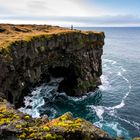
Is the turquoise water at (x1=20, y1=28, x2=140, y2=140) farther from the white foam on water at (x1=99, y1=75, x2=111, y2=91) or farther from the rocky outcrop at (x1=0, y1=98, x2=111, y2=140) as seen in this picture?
the rocky outcrop at (x1=0, y1=98, x2=111, y2=140)

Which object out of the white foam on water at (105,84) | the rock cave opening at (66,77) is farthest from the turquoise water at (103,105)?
the rock cave opening at (66,77)

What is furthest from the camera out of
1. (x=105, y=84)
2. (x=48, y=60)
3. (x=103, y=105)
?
(x=105, y=84)

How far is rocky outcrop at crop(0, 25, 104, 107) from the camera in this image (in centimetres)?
6662

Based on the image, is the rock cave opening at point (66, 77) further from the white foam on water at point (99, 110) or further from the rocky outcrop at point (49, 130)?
the rocky outcrop at point (49, 130)

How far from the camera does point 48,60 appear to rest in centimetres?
8731

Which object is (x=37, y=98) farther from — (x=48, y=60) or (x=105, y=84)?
(x=105, y=84)

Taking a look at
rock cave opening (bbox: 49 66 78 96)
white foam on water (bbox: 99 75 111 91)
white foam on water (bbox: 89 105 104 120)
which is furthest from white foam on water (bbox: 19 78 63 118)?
white foam on water (bbox: 99 75 111 91)

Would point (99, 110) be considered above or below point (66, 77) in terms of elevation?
below

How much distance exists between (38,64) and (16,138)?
5528 cm

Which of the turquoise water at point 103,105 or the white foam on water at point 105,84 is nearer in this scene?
the turquoise water at point 103,105

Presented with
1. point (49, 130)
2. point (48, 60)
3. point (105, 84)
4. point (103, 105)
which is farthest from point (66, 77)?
point (49, 130)

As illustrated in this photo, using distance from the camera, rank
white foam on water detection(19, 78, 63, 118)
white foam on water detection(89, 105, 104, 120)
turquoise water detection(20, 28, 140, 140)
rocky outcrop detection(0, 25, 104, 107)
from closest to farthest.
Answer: rocky outcrop detection(0, 25, 104, 107) → turquoise water detection(20, 28, 140, 140) → white foam on water detection(19, 78, 63, 118) → white foam on water detection(89, 105, 104, 120)

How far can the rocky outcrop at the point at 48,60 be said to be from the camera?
66625 mm

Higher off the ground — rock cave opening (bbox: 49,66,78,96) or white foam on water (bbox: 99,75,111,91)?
rock cave opening (bbox: 49,66,78,96)
